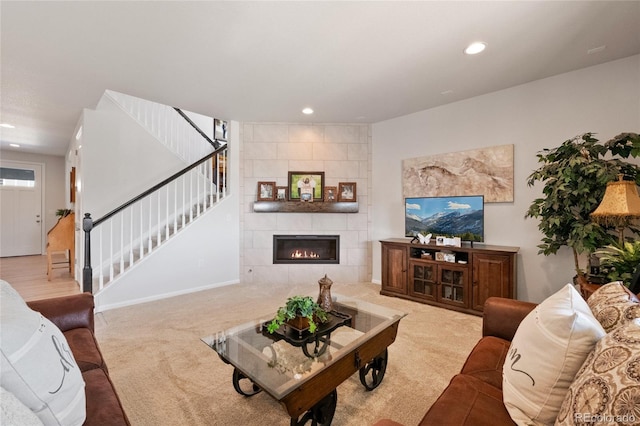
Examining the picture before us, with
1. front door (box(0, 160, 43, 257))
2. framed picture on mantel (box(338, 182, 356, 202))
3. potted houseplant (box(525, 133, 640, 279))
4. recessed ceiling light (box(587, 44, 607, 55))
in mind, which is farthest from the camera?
front door (box(0, 160, 43, 257))

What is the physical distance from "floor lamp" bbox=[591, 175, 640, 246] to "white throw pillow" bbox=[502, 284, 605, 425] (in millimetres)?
1542

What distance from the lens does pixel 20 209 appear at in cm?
716

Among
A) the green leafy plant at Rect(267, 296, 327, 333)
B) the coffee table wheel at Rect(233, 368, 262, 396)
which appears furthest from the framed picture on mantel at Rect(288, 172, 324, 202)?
the coffee table wheel at Rect(233, 368, 262, 396)

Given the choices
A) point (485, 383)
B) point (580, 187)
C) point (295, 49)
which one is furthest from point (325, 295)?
point (580, 187)

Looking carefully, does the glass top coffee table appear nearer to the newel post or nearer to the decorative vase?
the decorative vase

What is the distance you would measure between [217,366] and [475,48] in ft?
11.5

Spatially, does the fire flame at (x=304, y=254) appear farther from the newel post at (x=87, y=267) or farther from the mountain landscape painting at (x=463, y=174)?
the newel post at (x=87, y=267)

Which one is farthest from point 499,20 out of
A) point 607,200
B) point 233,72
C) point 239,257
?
point 239,257

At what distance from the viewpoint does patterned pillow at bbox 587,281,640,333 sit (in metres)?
1.09

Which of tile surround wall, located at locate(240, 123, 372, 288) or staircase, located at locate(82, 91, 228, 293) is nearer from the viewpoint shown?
staircase, located at locate(82, 91, 228, 293)

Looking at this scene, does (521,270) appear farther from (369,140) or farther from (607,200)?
(369,140)

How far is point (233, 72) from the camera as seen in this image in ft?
10.0

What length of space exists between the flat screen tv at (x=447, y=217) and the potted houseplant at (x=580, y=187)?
2.86 feet

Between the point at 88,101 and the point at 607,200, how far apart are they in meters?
5.81
